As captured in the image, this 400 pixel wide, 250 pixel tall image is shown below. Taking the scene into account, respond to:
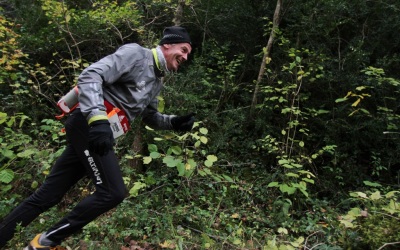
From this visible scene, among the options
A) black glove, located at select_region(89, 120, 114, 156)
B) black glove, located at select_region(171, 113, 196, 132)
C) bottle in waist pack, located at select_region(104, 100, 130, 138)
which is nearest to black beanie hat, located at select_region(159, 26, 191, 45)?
bottle in waist pack, located at select_region(104, 100, 130, 138)

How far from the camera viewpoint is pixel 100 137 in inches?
82.7

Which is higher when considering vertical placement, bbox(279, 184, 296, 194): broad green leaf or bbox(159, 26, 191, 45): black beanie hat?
bbox(159, 26, 191, 45): black beanie hat

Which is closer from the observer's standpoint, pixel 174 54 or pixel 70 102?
pixel 70 102

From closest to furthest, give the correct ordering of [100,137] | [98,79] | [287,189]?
[100,137] → [98,79] → [287,189]

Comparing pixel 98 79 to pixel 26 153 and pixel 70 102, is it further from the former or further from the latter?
pixel 26 153

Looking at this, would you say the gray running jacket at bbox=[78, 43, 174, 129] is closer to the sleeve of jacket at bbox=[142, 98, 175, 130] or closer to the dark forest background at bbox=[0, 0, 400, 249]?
the sleeve of jacket at bbox=[142, 98, 175, 130]

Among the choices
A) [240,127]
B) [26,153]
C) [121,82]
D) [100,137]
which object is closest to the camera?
[100,137]

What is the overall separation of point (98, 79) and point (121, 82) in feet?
0.88

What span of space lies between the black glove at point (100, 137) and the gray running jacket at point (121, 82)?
0.05m

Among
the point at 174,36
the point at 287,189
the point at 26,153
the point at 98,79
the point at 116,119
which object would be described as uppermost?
the point at 174,36

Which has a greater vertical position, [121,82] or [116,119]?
[121,82]

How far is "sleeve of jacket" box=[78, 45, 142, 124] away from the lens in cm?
219

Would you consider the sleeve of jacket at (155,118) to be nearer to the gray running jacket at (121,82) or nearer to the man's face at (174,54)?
the gray running jacket at (121,82)

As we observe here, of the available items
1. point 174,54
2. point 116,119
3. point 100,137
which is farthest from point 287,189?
point 100,137
